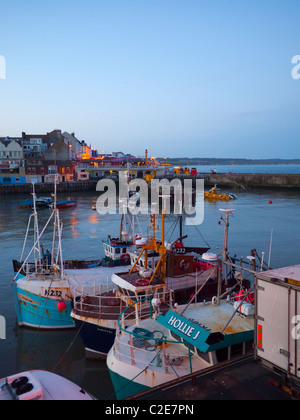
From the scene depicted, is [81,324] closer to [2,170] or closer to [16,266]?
[16,266]

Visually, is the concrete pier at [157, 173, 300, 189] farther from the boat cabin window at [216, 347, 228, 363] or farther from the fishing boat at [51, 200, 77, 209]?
the boat cabin window at [216, 347, 228, 363]

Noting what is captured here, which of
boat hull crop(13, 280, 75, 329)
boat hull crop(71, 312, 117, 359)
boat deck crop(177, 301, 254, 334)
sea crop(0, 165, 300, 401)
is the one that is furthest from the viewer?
boat hull crop(13, 280, 75, 329)

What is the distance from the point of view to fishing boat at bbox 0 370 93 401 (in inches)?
285

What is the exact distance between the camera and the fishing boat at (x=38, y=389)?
7.23 metres

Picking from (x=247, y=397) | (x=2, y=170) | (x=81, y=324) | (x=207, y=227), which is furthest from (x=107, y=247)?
(x=2, y=170)

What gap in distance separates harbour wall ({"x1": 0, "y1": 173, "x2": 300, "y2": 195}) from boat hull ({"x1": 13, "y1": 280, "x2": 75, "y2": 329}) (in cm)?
6382

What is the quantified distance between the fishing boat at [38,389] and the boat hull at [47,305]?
7.36 metres

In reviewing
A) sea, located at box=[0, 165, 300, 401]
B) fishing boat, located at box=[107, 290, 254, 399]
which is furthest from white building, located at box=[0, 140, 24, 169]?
fishing boat, located at box=[107, 290, 254, 399]

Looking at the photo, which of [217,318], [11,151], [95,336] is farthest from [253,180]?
[217,318]

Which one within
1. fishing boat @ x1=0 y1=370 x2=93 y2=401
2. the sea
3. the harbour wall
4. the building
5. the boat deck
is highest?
the building

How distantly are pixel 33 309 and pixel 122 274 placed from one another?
4.86m

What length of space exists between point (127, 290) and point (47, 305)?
14.6ft

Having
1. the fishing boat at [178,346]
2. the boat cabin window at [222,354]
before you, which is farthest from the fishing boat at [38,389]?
the boat cabin window at [222,354]

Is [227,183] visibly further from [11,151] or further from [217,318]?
[217,318]
